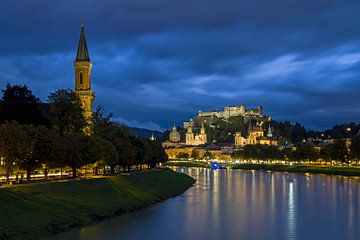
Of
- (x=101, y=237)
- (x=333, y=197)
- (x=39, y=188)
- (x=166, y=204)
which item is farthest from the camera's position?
(x=333, y=197)

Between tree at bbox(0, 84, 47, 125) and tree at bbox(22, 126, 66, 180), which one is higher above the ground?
tree at bbox(0, 84, 47, 125)

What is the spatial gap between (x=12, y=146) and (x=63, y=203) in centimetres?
648

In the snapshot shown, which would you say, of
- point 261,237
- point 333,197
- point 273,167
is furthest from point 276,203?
point 273,167

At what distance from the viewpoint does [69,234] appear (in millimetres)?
34781

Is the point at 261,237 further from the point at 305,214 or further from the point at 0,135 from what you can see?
the point at 0,135

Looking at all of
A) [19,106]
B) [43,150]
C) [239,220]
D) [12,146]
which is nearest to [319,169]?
[19,106]

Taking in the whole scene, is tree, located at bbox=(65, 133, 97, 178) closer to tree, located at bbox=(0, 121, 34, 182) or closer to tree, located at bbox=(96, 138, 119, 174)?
tree, located at bbox=(96, 138, 119, 174)

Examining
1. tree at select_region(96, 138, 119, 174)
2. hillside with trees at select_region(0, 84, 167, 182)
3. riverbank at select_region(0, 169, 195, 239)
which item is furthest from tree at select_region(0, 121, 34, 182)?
tree at select_region(96, 138, 119, 174)

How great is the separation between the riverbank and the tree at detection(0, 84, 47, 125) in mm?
12188

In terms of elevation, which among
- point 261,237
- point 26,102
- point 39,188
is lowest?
point 261,237

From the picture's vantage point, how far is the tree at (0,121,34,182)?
4394 cm

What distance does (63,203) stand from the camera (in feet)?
135

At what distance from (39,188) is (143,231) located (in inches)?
330

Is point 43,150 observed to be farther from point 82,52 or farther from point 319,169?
point 319,169
